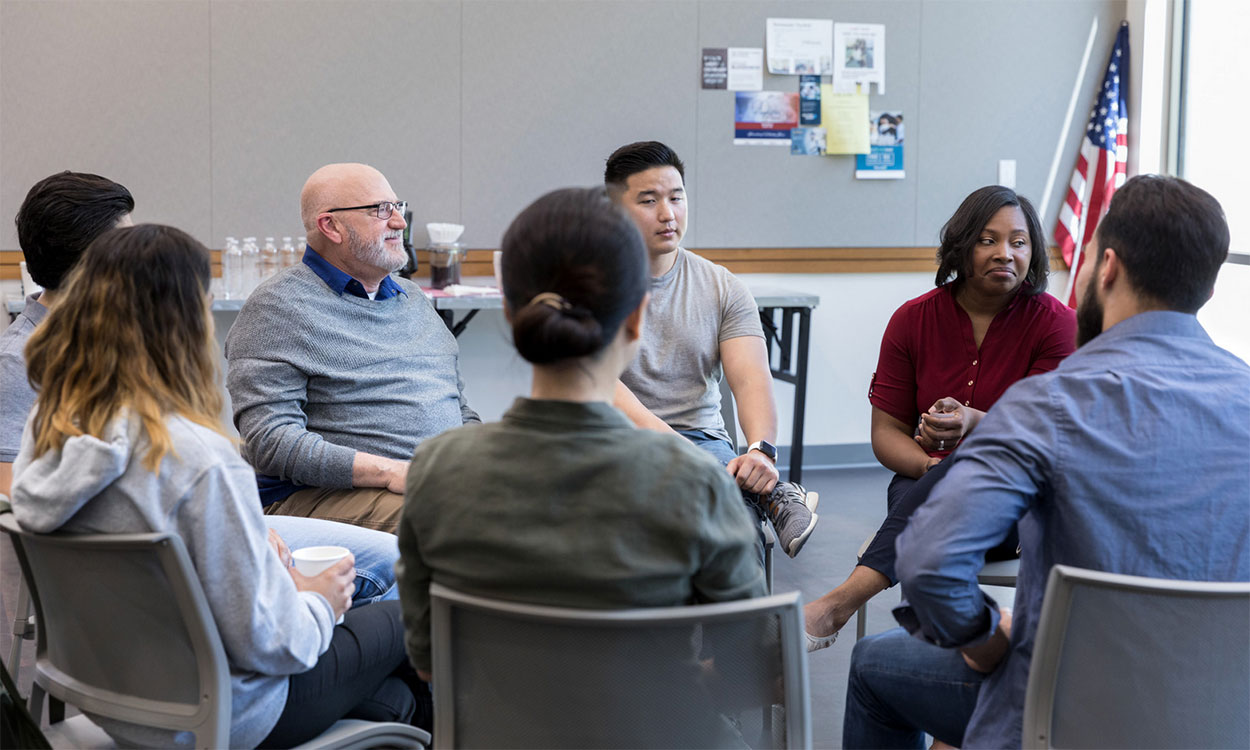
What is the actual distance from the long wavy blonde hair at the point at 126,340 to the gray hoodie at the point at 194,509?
41 millimetres

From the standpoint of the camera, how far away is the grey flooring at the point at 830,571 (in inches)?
101

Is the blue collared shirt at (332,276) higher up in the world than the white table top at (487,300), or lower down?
higher up

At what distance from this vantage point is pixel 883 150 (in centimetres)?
511

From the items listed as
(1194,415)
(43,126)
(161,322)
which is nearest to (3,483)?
(161,322)

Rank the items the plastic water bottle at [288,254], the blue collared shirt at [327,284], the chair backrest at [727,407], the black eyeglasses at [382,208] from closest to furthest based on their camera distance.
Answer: the blue collared shirt at [327,284] < the black eyeglasses at [382,208] < the chair backrest at [727,407] < the plastic water bottle at [288,254]

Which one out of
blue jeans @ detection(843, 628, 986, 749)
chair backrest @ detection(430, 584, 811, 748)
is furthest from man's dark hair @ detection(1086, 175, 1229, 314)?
chair backrest @ detection(430, 584, 811, 748)

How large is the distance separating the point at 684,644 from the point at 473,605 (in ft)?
0.69

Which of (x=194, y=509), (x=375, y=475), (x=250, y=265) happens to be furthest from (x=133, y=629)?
(x=250, y=265)

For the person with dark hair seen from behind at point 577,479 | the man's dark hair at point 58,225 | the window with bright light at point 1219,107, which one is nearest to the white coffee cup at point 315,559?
the person with dark hair seen from behind at point 577,479

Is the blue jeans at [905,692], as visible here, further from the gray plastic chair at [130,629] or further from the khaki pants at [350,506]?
the khaki pants at [350,506]

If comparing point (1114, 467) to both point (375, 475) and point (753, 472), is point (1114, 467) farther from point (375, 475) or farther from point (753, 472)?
point (375, 475)

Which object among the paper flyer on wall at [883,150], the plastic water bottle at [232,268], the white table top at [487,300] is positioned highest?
the paper flyer on wall at [883,150]

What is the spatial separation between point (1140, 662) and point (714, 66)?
13.4ft

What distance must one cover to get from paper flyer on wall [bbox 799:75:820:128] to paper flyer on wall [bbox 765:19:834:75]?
0.03 meters
